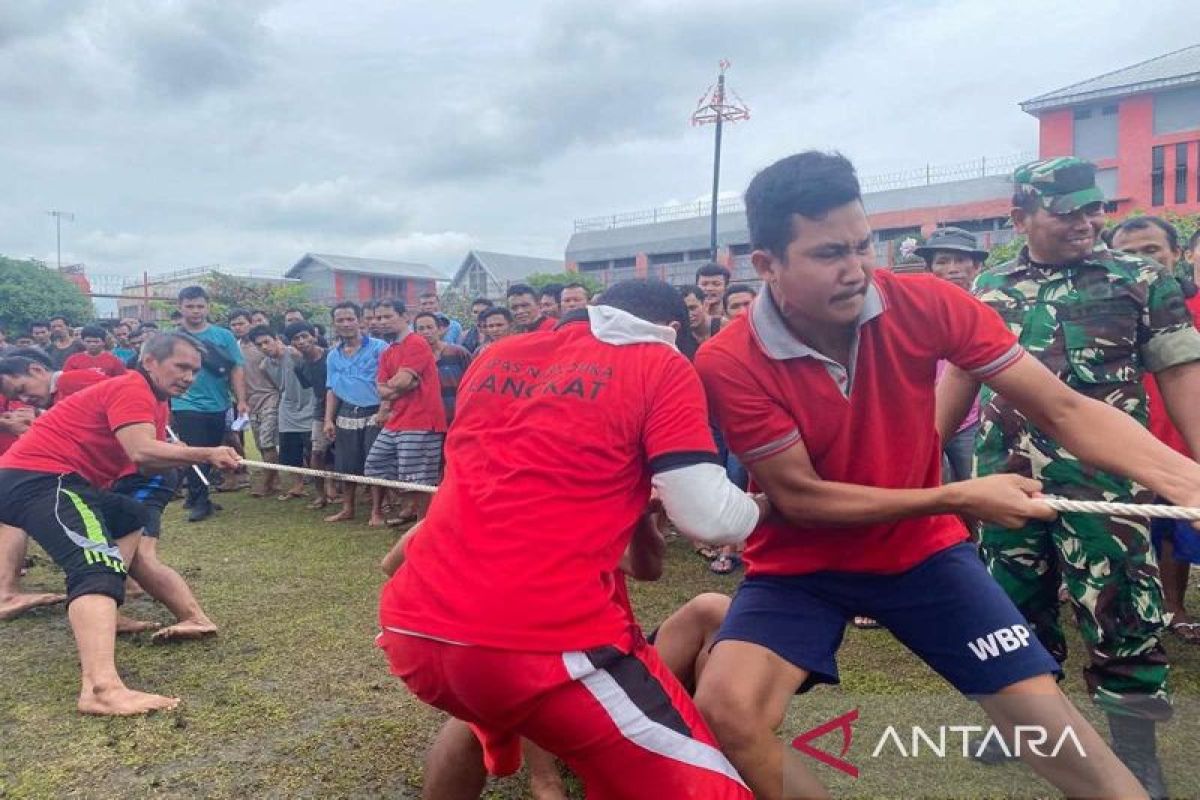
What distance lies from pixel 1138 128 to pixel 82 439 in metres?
33.6

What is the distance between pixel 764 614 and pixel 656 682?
1.32 ft

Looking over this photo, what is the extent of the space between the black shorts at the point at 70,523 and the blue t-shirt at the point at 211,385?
355cm

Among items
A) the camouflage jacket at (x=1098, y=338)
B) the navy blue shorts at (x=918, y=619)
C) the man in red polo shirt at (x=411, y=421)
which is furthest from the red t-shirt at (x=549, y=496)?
the man in red polo shirt at (x=411, y=421)

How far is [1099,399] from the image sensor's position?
→ 8.86 feet

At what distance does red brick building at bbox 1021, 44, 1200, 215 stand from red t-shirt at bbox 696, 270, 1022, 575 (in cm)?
3029

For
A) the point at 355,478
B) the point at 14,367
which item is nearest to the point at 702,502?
the point at 355,478

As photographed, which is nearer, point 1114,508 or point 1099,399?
point 1114,508

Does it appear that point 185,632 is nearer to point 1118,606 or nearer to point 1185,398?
point 1118,606

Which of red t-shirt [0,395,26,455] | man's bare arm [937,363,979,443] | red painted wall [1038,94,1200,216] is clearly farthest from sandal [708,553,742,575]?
red painted wall [1038,94,1200,216]

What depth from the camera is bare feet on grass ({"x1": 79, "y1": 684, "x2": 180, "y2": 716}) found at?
3322 millimetres

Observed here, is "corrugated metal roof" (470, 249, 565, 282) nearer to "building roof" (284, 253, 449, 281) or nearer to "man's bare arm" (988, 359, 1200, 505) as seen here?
"building roof" (284, 253, 449, 281)

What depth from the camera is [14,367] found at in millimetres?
4953

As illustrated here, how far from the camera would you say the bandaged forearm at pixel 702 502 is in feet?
6.09

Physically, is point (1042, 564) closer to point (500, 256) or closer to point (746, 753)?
point (746, 753)
